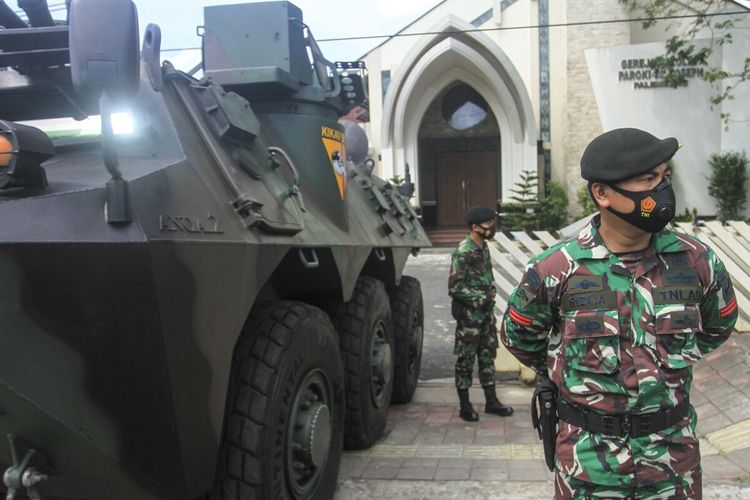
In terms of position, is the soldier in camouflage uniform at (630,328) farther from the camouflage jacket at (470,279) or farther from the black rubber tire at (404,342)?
the black rubber tire at (404,342)

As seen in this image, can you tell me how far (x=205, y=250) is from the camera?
92.6 inches

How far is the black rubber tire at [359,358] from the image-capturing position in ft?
13.9

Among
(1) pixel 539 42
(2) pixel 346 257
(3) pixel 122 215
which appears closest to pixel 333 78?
(2) pixel 346 257

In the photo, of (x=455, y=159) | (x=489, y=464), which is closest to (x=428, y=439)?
(x=489, y=464)

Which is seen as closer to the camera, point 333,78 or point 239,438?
point 239,438

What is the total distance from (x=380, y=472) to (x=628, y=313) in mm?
2366

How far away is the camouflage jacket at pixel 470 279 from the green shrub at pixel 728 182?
34.3 feet

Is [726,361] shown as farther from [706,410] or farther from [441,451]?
[441,451]

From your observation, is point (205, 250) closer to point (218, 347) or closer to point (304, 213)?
point (218, 347)

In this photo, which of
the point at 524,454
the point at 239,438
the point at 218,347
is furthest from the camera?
the point at 524,454

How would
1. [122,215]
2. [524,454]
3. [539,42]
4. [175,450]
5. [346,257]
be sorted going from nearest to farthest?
[122,215] → [175,450] → [346,257] → [524,454] → [539,42]

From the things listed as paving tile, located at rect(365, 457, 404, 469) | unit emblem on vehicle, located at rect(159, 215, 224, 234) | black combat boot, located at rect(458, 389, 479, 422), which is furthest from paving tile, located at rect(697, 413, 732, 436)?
unit emblem on vehicle, located at rect(159, 215, 224, 234)

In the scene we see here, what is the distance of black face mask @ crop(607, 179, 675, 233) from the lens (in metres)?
2.05

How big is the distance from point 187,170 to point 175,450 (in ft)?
3.04
